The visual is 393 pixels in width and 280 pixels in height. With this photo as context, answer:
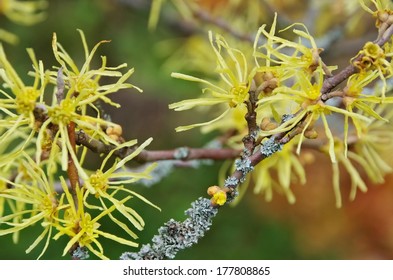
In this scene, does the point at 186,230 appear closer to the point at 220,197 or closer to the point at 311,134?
the point at 220,197

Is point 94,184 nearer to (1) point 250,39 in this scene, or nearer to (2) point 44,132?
(2) point 44,132

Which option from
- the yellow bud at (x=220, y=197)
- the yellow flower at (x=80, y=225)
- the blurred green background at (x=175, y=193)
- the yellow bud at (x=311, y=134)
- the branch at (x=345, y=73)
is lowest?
the yellow flower at (x=80, y=225)

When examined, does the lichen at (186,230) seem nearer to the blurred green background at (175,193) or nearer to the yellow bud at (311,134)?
the yellow bud at (311,134)

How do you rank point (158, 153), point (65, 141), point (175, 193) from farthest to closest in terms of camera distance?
1. point (175, 193)
2. point (158, 153)
3. point (65, 141)

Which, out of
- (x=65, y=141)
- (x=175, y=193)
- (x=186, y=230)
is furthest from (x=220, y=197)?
(x=175, y=193)

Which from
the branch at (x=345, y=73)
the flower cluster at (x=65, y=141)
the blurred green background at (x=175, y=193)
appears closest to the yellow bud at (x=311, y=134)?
the branch at (x=345, y=73)

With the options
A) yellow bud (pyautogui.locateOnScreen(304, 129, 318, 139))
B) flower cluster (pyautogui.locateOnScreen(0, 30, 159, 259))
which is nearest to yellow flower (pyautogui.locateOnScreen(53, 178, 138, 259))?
flower cluster (pyautogui.locateOnScreen(0, 30, 159, 259))

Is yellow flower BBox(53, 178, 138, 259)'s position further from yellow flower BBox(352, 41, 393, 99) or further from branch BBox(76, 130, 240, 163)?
yellow flower BBox(352, 41, 393, 99)

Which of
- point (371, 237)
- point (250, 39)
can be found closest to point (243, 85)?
point (250, 39)
